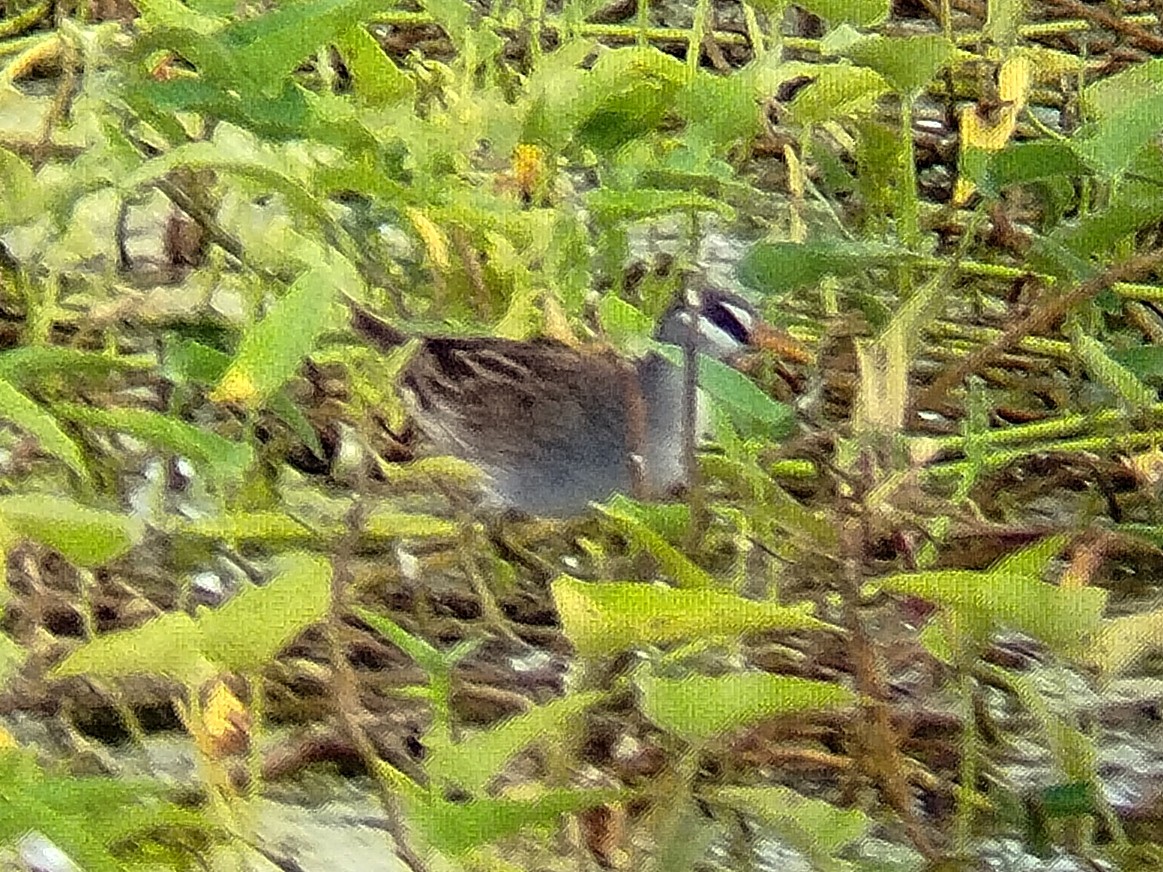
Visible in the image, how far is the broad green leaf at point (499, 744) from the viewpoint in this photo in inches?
12.1

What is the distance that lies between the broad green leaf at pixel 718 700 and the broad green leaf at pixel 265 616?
7cm

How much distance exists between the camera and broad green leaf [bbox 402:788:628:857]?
0.28 meters

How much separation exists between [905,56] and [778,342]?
0.13m

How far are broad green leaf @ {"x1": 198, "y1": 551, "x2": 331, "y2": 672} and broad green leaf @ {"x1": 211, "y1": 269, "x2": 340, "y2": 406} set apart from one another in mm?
70

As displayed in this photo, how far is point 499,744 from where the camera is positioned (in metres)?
0.32

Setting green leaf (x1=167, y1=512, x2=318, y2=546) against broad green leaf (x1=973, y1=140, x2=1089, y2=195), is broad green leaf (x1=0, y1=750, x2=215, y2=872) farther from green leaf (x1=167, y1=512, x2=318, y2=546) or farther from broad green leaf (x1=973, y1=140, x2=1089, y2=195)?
broad green leaf (x1=973, y1=140, x2=1089, y2=195)

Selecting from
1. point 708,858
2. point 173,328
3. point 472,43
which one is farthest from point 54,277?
point 708,858

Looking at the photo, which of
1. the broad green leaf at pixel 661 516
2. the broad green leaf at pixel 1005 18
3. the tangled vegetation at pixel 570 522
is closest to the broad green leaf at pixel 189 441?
the tangled vegetation at pixel 570 522

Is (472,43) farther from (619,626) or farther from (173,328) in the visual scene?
(619,626)

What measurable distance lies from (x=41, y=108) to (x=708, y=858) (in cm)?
57

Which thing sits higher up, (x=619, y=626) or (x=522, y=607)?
(x=619, y=626)

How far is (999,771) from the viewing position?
40 cm

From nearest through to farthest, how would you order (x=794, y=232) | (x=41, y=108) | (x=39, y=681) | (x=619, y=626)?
(x=619, y=626)
(x=39, y=681)
(x=794, y=232)
(x=41, y=108)

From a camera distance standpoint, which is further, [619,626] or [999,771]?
[999,771]
